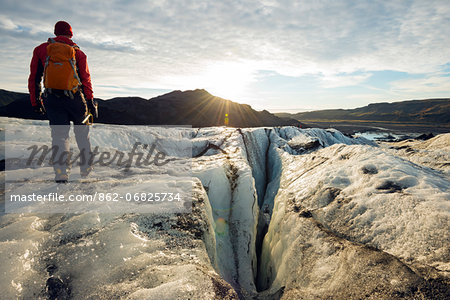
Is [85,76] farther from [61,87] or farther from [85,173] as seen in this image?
[85,173]

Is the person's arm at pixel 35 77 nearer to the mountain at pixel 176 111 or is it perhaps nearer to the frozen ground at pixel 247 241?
the frozen ground at pixel 247 241

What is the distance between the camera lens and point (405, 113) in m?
85.0

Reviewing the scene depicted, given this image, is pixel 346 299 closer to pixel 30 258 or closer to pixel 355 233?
pixel 355 233

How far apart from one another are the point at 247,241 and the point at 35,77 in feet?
14.7

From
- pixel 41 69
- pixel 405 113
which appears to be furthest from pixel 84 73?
pixel 405 113

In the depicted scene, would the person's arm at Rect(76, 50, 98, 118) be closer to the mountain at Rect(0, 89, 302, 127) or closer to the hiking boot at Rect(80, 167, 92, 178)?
the hiking boot at Rect(80, 167, 92, 178)

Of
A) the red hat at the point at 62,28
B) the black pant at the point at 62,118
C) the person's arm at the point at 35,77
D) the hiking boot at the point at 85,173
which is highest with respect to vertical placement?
the red hat at the point at 62,28

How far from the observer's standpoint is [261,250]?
4430mm
